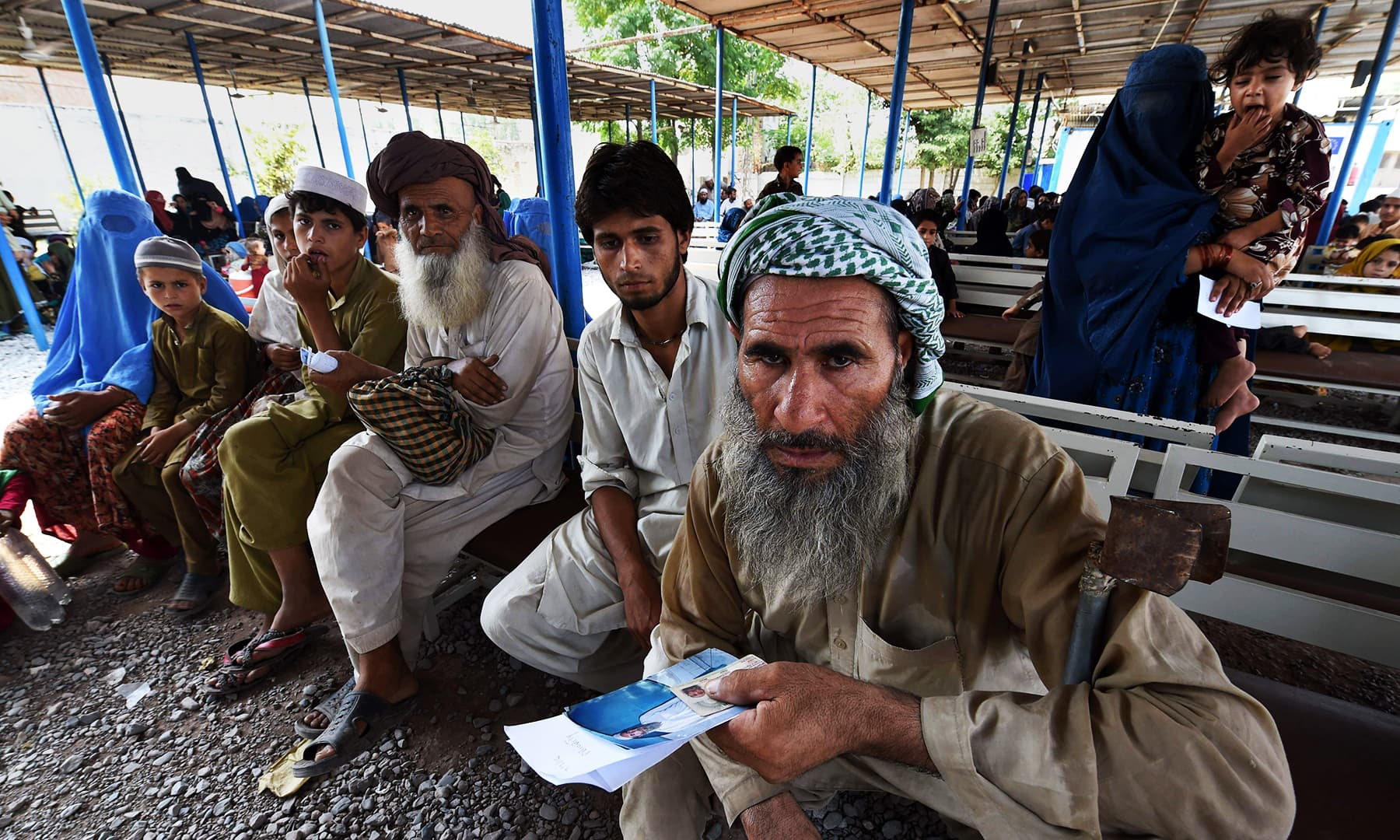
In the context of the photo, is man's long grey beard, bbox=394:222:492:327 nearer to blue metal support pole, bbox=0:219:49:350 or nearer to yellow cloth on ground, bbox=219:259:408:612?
yellow cloth on ground, bbox=219:259:408:612

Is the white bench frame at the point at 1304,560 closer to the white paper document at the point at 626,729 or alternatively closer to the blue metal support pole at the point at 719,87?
the white paper document at the point at 626,729

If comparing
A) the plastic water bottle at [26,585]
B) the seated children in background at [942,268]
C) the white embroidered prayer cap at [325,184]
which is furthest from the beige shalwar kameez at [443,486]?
the seated children in background at [942,268]

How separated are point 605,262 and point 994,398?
1486 mm

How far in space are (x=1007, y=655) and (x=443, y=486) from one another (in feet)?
6.71

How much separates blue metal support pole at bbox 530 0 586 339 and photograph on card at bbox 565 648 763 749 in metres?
2.17

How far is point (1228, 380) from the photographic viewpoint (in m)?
2.34

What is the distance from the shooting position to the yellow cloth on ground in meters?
2.46

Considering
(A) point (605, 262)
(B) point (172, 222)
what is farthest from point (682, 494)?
(B) point (172, 222)

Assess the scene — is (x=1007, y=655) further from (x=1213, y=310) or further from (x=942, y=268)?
(x=942, y=268)

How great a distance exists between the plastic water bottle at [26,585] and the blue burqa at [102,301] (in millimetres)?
974

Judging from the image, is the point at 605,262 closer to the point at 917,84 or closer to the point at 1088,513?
the point at 1088,513

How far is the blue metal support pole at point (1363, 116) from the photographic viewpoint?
21.8 feet

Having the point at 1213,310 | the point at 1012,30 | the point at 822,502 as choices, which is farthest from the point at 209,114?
the point at 1213,310

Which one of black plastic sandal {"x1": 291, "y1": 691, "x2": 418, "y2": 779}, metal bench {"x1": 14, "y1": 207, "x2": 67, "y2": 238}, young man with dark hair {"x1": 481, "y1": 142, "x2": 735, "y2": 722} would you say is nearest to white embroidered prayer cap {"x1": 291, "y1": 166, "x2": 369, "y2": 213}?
young man with dark hair {"x1": 481, "y1": 142, "x2": 735, "y2": 722}
